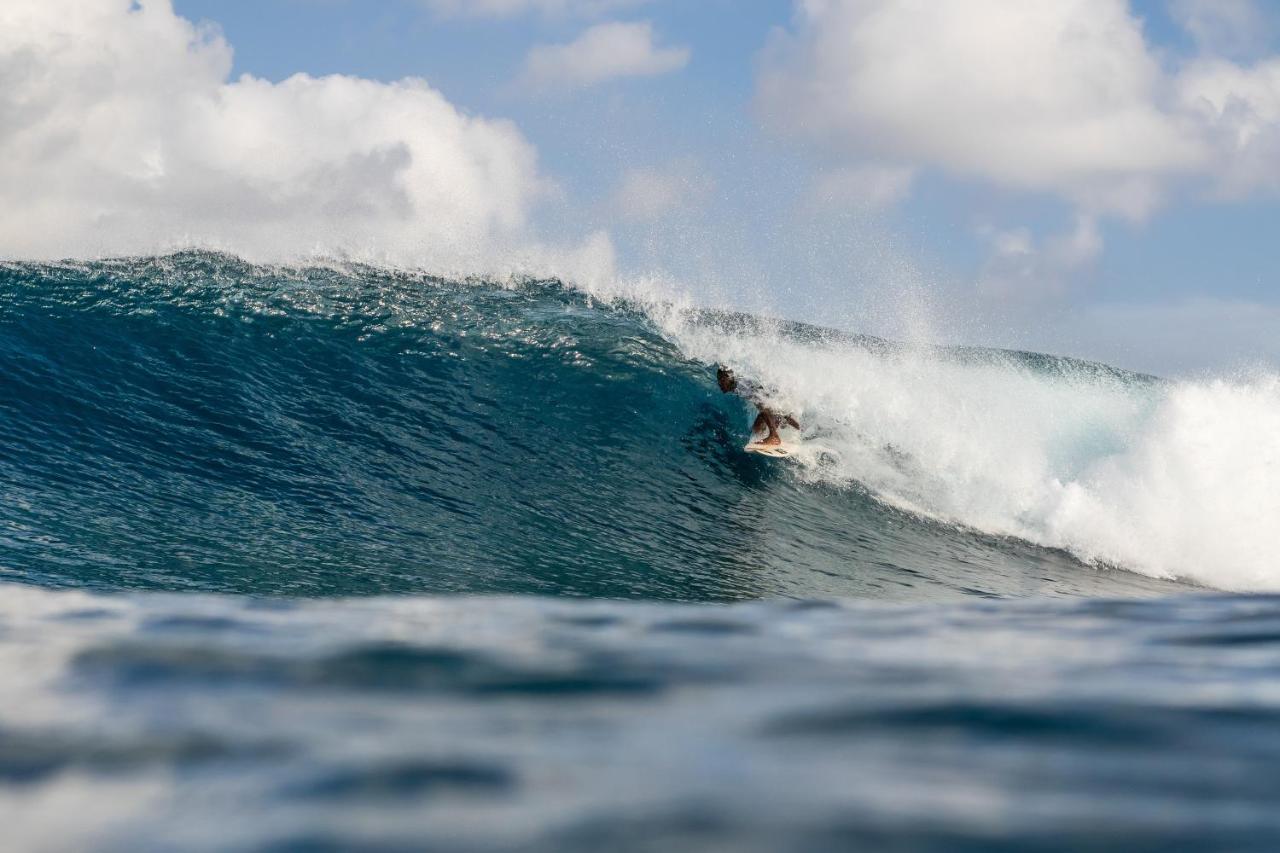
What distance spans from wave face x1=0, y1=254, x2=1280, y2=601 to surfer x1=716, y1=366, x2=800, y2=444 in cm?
37

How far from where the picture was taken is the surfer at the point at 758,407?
12.1 m

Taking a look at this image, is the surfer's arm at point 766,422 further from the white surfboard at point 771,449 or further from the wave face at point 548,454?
the wave face at point 548,454

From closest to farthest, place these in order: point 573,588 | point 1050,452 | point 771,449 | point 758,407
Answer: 1. point 573,588
2. point 771,449
3. point 758,407
4. point 1050,452

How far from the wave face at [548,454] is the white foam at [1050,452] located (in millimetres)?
43

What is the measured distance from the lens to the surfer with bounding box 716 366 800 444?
39.8 ft

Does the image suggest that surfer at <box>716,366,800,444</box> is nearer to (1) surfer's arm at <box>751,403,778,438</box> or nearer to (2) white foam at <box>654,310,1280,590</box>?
(1) surfer's arm at <box>751,403,778,438</box>

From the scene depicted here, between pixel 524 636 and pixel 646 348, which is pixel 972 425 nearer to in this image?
pixel 646 348

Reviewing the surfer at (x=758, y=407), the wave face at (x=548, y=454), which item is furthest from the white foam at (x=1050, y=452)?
the surfer at (x=758, y=407)

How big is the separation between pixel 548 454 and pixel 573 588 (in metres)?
3.84

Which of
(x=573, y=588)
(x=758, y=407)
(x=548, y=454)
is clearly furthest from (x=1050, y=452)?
(x=573, y=588)

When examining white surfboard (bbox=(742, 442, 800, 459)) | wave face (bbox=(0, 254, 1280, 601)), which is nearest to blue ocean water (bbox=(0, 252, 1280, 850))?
wave face (bbox=(0, 254, 1280, 601))

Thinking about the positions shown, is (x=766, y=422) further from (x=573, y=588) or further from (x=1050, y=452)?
(x=573, y=588)

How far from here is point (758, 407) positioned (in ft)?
42.3

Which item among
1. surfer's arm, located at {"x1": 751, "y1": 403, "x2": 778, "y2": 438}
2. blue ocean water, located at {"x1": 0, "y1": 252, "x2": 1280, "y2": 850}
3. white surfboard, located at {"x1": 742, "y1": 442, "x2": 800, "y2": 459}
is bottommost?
blue ocean water, located at {"x1": 0, "y1": 252, "x2": 1280, "y2": 850}
